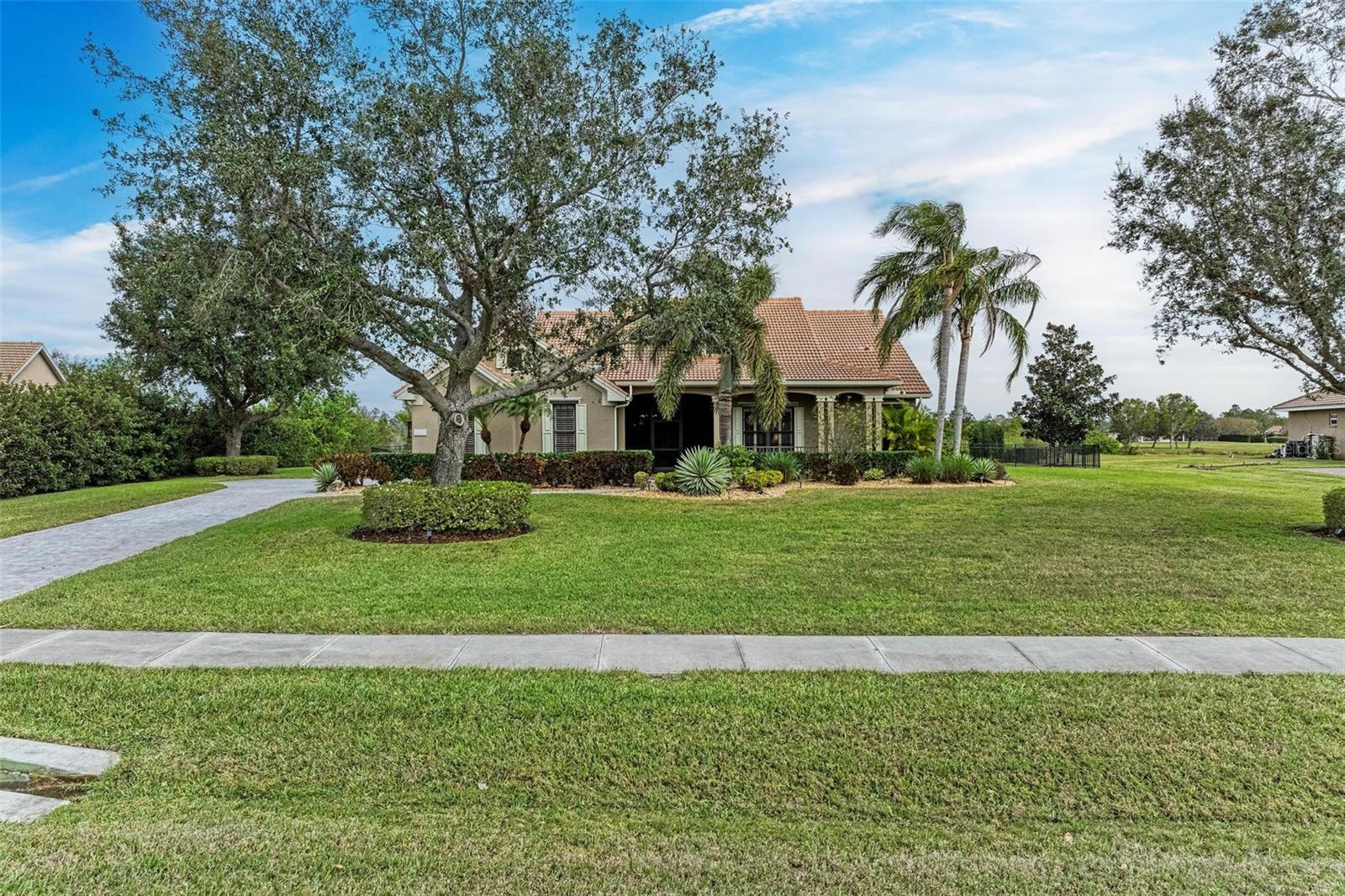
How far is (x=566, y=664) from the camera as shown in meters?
5.02

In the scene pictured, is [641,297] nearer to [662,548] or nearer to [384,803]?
[662,548]

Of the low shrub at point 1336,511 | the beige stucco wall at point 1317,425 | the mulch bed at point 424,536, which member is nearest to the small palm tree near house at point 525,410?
the mulch bed at point 424,536

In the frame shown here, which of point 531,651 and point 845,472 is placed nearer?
point 531,651

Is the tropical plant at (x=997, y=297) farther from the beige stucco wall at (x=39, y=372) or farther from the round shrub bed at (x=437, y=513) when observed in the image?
the beige stucco wall at (x=39, y=372)

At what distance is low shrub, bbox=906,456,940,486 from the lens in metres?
17.2

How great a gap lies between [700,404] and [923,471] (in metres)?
7.59

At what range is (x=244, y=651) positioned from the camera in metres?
5.32

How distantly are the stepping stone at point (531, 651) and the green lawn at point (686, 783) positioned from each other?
0.93 feet

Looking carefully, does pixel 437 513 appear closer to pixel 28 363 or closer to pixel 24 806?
pixel 24 806

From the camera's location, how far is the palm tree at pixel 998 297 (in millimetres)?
17656

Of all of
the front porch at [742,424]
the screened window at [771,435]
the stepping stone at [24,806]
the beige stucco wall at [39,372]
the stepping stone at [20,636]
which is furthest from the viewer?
the beige stucco wall at [39,372]

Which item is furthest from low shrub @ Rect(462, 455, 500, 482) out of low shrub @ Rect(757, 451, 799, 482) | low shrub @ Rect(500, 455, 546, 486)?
low shrub @ Rect(757, 451, 799, 482)

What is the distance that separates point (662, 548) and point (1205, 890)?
23.9 feet

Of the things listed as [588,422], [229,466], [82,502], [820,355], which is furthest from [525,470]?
Answer: [229,466]
